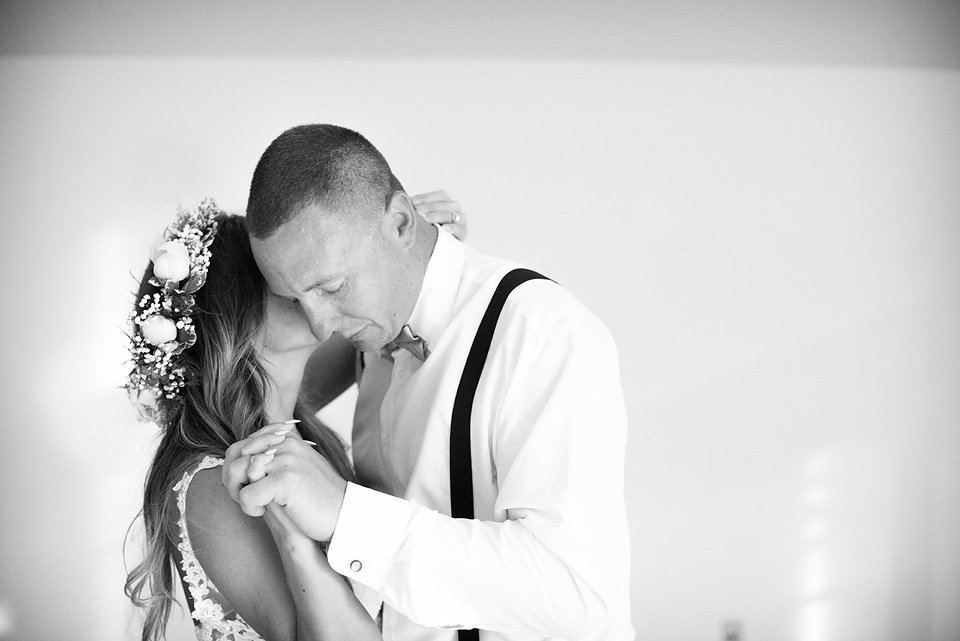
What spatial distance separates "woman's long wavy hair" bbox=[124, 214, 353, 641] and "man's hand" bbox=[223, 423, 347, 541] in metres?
0.32

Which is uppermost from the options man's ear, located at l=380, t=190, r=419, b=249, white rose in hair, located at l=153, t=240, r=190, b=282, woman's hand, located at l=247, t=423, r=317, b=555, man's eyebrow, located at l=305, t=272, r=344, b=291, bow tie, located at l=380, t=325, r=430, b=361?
man's ear, located at l=380, t=190, r=419, b=249

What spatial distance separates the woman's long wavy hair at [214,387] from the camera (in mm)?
1867

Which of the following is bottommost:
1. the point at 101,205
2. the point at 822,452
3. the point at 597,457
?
the point at 822,452

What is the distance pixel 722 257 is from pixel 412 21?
171 centimetres

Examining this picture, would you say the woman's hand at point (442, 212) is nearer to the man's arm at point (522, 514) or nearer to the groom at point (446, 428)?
the groom at point (446, 428)

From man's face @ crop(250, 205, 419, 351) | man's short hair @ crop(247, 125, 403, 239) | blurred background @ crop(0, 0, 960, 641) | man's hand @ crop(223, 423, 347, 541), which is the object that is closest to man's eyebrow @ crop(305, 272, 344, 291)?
man's face @ crop(250, 205, 419, 351)

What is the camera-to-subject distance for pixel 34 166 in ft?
11.6

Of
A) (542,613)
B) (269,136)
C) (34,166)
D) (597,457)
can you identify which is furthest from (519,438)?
(34,166)

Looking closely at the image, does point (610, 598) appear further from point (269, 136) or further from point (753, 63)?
point (753, 63)

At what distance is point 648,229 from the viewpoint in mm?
3848

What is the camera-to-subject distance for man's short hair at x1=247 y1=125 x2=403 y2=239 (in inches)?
71.2

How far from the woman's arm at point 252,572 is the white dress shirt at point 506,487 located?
5.0 inches

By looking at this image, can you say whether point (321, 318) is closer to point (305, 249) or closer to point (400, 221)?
point (305, 249)

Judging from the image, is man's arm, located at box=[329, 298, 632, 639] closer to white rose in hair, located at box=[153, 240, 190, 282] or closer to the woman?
the woman
